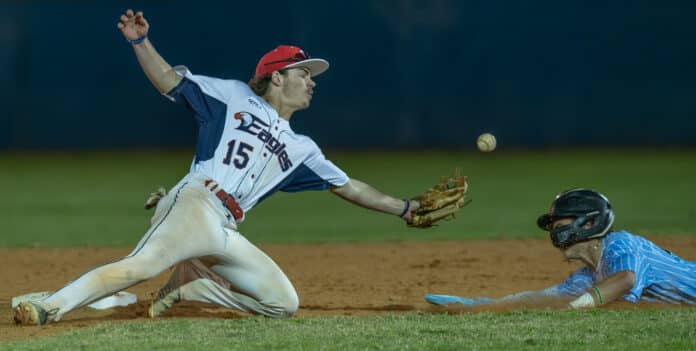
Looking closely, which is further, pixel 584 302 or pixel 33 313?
pixel 584 302

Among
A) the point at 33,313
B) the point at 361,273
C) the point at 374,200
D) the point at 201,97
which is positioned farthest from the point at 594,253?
the point at 33,313

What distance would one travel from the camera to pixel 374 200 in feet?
20.7

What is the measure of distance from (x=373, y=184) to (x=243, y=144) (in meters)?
8.56

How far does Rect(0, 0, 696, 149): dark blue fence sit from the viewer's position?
19.0 meters

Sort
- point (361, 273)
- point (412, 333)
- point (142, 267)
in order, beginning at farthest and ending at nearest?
point (361, 273), point (142, 267), point (412, 333)

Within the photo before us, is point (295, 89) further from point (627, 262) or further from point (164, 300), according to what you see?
point (627, 262)

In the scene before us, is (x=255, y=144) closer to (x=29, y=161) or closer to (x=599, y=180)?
(x=599, y=180)

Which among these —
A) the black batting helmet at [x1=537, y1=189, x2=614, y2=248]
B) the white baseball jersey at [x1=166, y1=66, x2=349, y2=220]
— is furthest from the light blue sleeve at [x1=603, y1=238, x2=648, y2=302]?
the white baseball jersey at [x1=166, y1=66, x2=349, y2=220]

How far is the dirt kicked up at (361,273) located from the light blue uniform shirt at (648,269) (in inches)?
5.8

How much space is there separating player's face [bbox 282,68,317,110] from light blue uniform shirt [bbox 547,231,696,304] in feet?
6.21

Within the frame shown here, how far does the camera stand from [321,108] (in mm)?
19344

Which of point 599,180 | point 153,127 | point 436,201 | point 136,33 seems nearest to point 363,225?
point 599,180

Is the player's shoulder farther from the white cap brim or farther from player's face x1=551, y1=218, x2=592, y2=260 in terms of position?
the white cap brim

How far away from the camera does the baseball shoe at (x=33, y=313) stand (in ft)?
17.6
